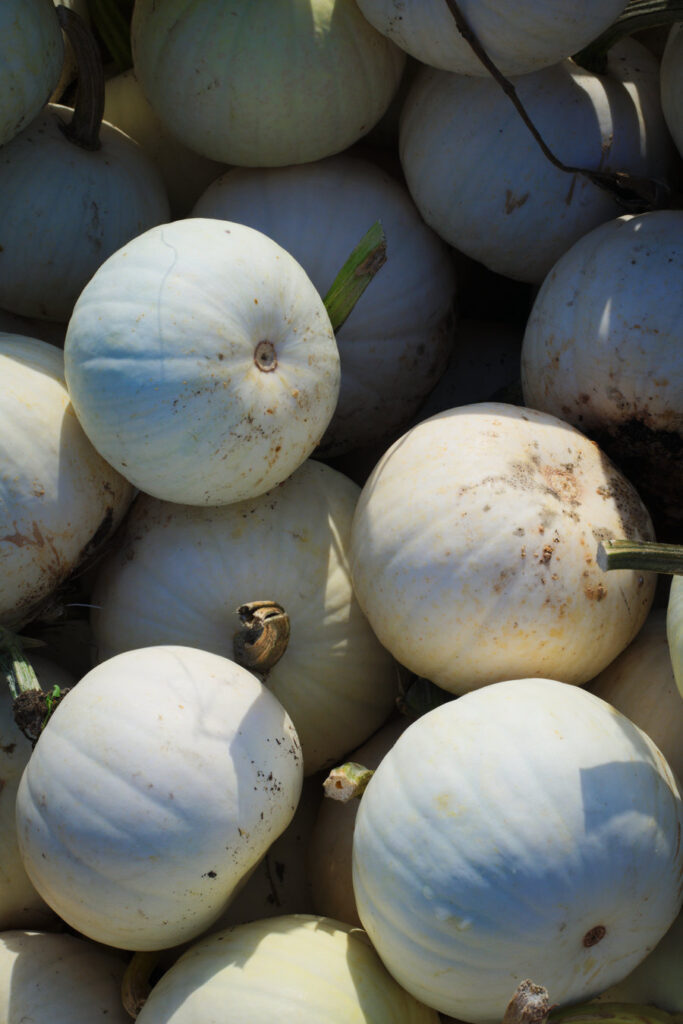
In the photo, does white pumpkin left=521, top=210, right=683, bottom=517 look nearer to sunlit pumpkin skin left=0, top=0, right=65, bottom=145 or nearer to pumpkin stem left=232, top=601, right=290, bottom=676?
pumpkin stem left=232, top=601, right=290, bottom=676

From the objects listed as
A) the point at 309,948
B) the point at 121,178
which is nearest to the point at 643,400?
the point at 309,948

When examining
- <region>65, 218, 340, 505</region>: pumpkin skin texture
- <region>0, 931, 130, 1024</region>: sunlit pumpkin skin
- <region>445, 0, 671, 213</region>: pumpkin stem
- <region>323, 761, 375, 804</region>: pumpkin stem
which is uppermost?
<region>445, 0, 671, 213</region>: pumpkin stem

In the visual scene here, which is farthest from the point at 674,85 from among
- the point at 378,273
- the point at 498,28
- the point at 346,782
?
the point at 346,782

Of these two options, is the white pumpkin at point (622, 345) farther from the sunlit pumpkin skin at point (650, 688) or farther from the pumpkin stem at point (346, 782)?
the pumpkin stem at point (346, 782)

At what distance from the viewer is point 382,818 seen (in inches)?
44.6

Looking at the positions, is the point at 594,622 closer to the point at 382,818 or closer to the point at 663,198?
the point at 382,818

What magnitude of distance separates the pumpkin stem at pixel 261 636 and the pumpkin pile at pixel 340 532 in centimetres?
1

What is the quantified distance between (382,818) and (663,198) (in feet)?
3.48

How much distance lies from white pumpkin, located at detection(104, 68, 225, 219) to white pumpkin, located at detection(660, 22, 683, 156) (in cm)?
87

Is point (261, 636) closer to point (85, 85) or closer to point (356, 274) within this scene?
point (356, 274)

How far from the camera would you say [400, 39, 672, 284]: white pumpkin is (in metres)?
1.58

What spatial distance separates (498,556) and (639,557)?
0.72 ft

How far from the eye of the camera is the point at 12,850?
1.37 metres

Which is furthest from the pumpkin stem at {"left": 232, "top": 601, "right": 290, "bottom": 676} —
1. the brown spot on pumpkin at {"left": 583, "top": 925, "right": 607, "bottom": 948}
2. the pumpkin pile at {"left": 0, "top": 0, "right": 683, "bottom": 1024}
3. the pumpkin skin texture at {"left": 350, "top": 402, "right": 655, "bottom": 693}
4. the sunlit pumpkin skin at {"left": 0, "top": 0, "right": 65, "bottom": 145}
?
the sunlit pumpkin skin at {"left": 0, "top": 0, "right": 65, "bottom": 145}
